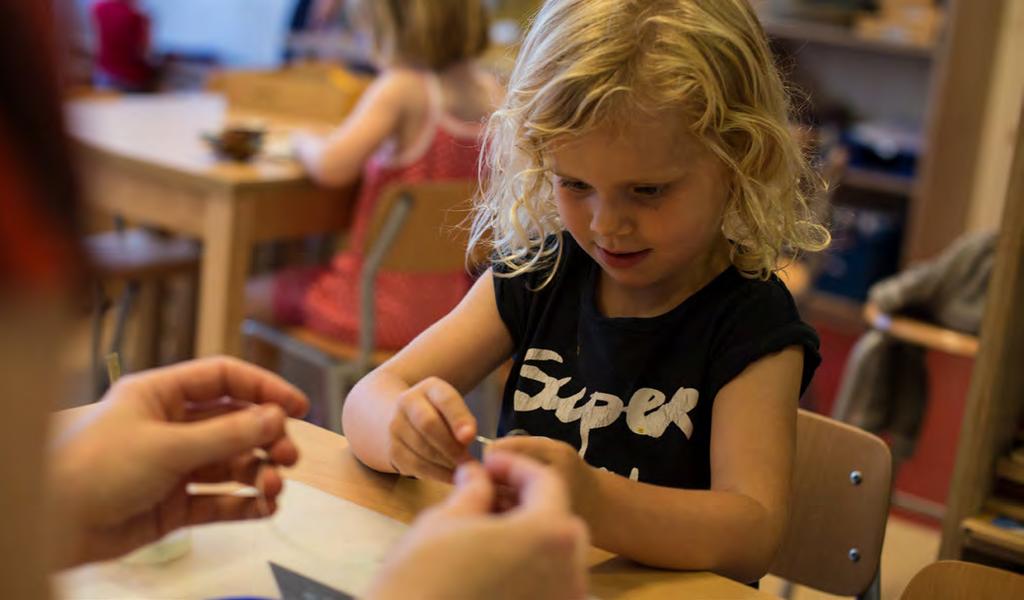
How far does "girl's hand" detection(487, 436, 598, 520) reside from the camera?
2.68ft

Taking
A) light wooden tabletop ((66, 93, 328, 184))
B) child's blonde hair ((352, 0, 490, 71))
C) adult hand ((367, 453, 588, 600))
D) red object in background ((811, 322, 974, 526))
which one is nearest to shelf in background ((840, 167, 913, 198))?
red object in background ((811, 322, 974, 526))

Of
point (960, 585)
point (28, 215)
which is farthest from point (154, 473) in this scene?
point (960, 585)

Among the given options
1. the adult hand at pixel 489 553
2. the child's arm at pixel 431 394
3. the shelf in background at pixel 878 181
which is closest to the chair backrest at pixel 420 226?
the child's arm at pixel 431 394

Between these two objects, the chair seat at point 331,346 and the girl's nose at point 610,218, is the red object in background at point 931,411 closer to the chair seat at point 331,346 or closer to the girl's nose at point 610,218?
the chair seat at point 331,346

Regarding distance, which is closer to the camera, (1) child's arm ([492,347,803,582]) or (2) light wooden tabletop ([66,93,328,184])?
(1) child's arm ([492,347,803,582])

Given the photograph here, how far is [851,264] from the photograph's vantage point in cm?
427

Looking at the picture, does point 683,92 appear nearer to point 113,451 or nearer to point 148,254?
point 113,451

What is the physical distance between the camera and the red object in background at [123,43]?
13.3ft

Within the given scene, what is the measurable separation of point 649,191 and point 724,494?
0.93ft

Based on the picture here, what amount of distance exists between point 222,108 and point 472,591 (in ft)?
9.14

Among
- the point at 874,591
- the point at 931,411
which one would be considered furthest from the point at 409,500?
the point at 931,411

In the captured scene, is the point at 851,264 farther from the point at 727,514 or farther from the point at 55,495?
the point at 55,495

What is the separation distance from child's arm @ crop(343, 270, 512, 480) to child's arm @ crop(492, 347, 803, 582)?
0.09 meters

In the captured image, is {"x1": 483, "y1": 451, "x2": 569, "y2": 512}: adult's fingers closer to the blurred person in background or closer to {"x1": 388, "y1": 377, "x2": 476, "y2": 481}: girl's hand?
the blurred person in background
